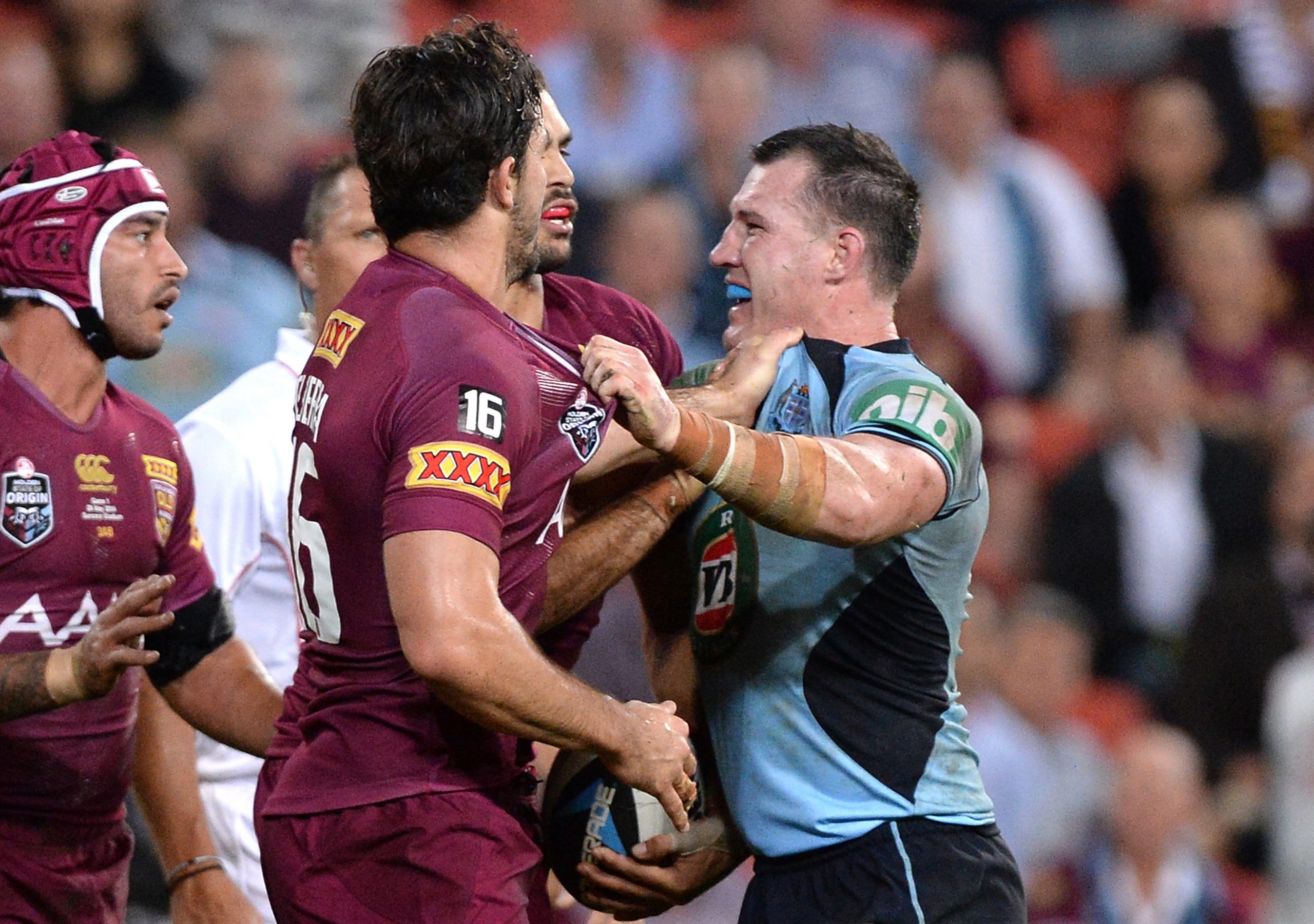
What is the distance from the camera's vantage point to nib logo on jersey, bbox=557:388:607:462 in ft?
11.7

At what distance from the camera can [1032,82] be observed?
11.2m

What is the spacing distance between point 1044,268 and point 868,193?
6.35 meters

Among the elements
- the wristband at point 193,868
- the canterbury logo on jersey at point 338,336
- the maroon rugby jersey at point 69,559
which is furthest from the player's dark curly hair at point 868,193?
the wristband at point 193,868

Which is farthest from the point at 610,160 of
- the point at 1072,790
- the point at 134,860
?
the point at 134,860

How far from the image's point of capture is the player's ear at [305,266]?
5.19 m

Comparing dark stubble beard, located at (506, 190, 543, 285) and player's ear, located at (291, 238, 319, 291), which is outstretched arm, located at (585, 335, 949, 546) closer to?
dark stubble beard, located at (506, 190, 543, 285)

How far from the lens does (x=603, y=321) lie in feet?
14.3

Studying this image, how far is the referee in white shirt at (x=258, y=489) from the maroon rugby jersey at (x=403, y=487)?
1.32 metres

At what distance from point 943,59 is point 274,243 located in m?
4.08

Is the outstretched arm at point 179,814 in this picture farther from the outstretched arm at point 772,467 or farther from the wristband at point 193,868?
the outstretched arm at point 772,467

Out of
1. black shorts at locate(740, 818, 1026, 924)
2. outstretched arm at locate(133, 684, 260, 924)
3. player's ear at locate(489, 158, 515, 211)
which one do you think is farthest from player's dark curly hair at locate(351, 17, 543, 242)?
outstretched arm at locate(133, 684, 260, 924)

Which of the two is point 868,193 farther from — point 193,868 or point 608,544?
point 193,868

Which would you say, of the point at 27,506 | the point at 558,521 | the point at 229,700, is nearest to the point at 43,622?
the point at 27,506

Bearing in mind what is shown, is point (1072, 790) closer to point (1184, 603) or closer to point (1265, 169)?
point (1184, 603)
